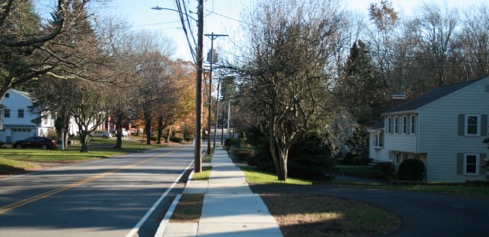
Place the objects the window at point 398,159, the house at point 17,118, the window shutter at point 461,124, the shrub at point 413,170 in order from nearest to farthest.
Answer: the shrub at point 413,170 → the window shutter at point 461,124 → the window at point 398,159 → the house at point 17,118

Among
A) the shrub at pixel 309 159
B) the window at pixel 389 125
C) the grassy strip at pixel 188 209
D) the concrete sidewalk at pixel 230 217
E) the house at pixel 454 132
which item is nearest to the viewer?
the concrete sidewalk at pixel 230 217

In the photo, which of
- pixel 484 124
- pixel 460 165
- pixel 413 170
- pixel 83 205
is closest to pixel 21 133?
pixel 413 170

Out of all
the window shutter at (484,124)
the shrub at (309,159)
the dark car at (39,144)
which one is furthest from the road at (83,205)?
the dark car at (39,144)

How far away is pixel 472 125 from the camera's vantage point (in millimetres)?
31719

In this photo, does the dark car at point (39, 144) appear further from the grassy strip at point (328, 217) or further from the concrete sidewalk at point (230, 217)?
the grassy strip at point (328, 217)

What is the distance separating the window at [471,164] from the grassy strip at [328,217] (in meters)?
21.3

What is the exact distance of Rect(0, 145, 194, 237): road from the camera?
10.0 meters

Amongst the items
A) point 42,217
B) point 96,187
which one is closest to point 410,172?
point 96,187

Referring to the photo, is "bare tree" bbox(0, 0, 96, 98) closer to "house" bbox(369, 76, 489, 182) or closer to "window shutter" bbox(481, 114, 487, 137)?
"house" bbox(369, 76, 489, 182)

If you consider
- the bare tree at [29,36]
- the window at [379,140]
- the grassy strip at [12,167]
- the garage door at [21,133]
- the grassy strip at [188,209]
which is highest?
the bare tree at [29,36]

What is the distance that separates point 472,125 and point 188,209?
2498 centimetres

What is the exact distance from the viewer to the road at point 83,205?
1001cm

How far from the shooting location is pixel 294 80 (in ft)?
60.9

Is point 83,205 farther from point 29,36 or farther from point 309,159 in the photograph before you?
point 309,159
